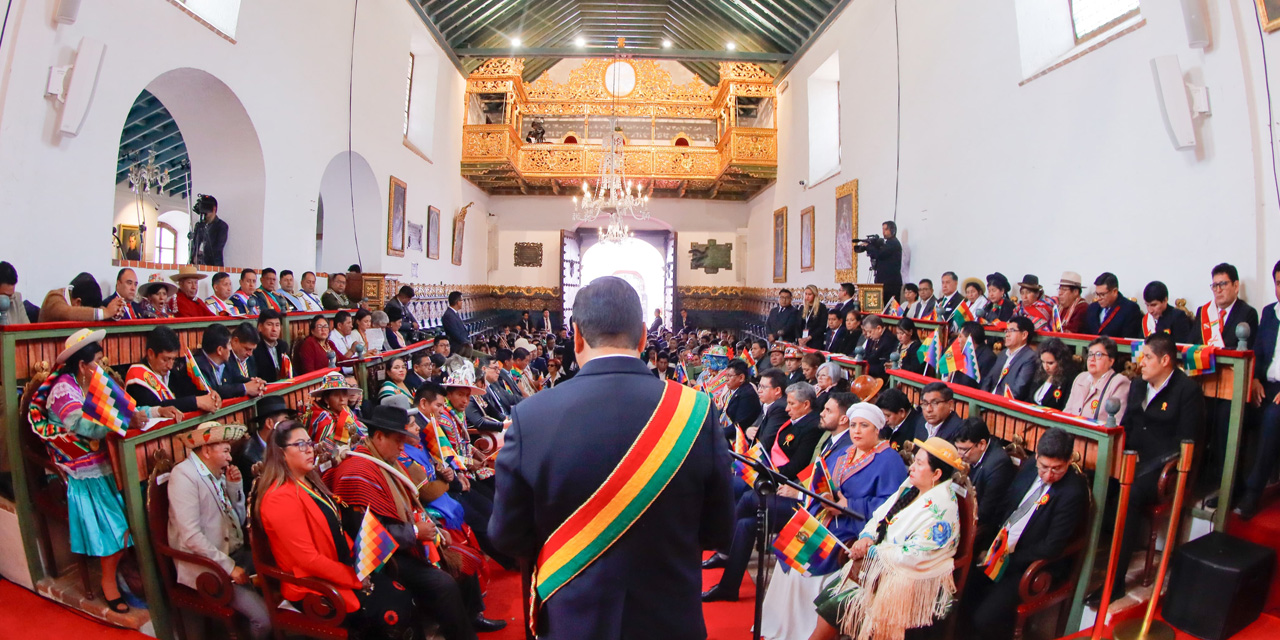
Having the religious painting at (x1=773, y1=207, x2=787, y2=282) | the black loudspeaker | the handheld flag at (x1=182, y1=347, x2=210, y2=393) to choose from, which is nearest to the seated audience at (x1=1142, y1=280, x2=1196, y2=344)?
the black loudspeaker

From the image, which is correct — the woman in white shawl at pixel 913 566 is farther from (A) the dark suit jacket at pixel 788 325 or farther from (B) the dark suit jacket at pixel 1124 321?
(A) the dark suit jacket at pixel 788 325

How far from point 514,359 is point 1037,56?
5.91 metres

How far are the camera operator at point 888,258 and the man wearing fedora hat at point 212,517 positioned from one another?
705 cm

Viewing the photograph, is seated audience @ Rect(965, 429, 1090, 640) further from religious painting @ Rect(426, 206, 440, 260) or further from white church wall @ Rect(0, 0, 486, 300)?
religious painting @ Rect(426, 206, 440, 260)

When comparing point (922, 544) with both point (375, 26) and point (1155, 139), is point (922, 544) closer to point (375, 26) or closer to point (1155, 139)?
point (1155, 139)

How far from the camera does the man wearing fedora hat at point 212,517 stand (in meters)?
2.74

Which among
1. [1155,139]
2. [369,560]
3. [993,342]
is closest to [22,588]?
[369,560]

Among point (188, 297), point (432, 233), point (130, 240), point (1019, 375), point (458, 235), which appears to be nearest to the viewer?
point (1019, 375)

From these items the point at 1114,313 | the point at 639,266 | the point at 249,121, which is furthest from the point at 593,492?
the point at 639,266

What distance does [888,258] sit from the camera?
8.13m

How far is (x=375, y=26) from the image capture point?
30.0ft

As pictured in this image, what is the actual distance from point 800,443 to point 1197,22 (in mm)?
3664

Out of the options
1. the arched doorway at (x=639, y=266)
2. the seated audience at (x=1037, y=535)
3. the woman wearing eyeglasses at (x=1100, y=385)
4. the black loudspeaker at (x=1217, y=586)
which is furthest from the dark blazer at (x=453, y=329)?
the arched doorway at (x=639, y=266)

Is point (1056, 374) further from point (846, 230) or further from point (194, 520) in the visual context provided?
point (846, 230)
